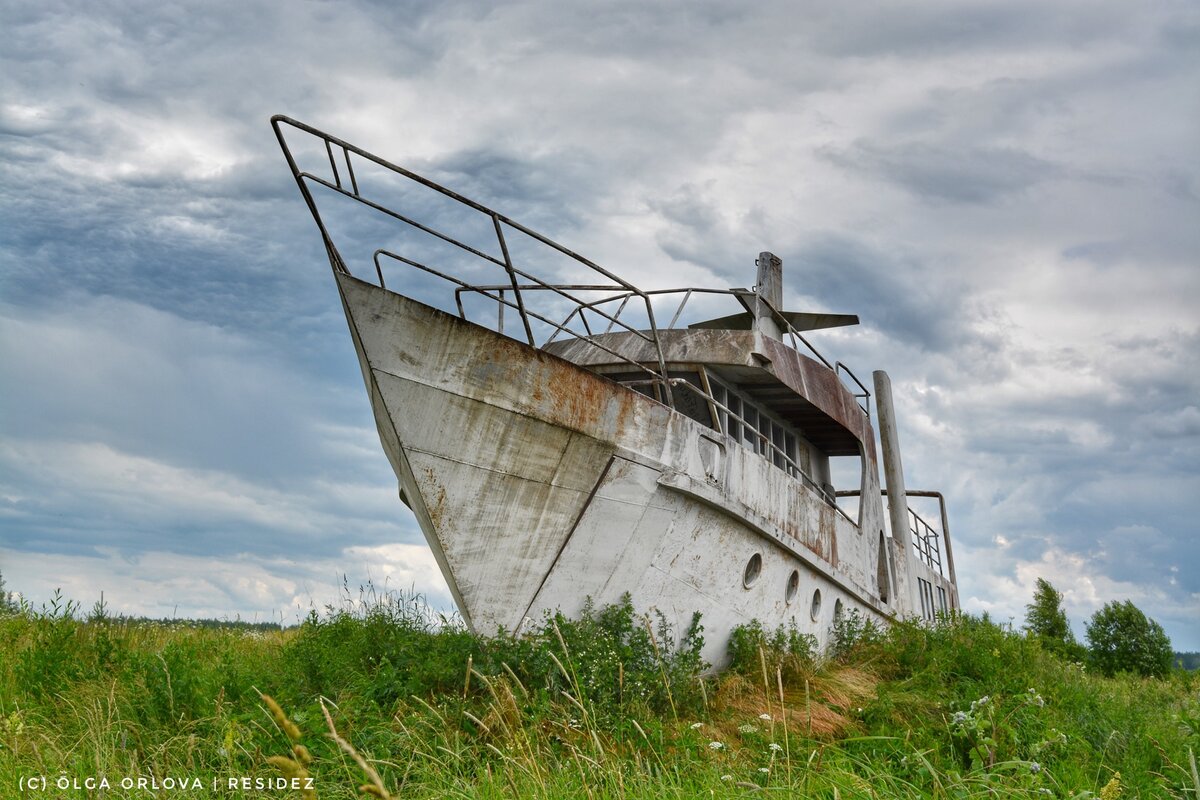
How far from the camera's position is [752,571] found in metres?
9.73

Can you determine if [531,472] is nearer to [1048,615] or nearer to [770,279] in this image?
[770,279]

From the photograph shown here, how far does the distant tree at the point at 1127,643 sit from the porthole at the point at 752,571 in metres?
23.2

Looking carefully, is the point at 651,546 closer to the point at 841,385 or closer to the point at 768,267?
the point at 841,385

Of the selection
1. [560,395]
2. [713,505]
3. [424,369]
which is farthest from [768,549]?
[424,369]

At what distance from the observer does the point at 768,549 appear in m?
9.92

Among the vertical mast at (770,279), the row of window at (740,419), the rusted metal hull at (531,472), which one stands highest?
the vertical mast at (770,279)

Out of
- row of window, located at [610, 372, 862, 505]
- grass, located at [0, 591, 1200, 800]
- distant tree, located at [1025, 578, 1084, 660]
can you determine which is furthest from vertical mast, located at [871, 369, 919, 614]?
distant tree, located at [1025, 578, 1084, 660]

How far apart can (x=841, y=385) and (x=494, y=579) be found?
6.45 meters

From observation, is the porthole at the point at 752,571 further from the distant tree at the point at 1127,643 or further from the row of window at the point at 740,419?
the distant tree at the point at 1127,643

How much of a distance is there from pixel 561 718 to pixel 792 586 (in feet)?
13.5

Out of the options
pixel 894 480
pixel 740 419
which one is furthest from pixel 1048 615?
pixel 740 419

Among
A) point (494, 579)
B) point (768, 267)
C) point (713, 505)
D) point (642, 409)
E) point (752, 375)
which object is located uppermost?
point (768, 267)

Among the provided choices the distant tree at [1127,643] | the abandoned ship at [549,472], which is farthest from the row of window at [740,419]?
the distant tree at [1127,643]

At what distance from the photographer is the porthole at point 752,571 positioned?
378 inches
